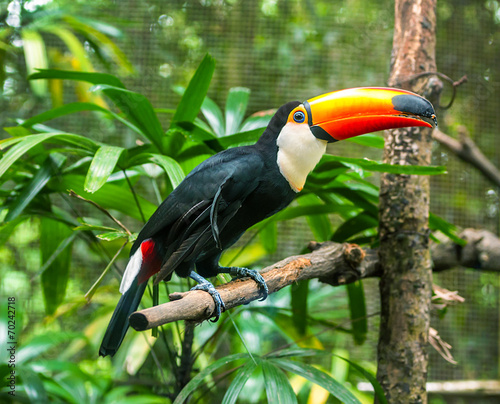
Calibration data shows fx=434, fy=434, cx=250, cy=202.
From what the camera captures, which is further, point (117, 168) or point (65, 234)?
point (65, 234)

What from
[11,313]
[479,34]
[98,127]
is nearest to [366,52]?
[479,34]

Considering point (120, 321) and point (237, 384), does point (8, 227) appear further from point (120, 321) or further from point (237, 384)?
point (237, 384)

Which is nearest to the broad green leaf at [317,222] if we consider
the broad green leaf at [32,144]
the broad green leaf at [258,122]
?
the broad green leaf at [258,122]

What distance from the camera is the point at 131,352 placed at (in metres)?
1.48

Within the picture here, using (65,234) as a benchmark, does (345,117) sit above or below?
above

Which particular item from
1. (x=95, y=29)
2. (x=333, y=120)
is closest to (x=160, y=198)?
(x=333, y=120)

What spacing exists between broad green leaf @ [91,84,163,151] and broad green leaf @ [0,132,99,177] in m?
0.10

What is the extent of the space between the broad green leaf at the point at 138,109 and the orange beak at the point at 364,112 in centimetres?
31

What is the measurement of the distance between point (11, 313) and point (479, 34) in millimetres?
2123

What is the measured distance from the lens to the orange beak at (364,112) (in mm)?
875

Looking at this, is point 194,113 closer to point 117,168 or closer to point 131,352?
point 117,168

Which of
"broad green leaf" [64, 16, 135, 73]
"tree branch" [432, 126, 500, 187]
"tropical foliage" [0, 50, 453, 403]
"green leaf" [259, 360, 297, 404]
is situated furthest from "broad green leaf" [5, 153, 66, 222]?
"tree branch" [432, 126, 500, 187]

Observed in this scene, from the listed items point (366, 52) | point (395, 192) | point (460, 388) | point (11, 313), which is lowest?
point (460, 388)

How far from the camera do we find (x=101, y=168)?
2.65 ft
